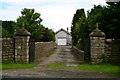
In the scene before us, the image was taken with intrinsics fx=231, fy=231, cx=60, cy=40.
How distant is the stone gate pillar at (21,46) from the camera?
14219 millimetres

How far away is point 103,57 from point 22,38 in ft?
17.0

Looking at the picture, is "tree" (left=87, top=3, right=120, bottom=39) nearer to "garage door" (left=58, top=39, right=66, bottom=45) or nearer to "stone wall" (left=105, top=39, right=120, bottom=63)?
"stone wall" (left=105, top=39, right=120, bottom=63)

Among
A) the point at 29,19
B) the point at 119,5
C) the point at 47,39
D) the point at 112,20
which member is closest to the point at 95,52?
the point at 112,20

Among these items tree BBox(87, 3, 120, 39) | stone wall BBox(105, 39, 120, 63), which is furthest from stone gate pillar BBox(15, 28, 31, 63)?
tree BBox(87, 3, 120, 39)

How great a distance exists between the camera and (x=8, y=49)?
14.3 metres

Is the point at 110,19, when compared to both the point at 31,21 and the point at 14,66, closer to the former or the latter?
the point at 14,66

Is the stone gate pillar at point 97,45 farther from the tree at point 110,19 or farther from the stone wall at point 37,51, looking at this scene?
the stone wall at point 37,51

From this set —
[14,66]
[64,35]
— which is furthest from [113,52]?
[64,35]

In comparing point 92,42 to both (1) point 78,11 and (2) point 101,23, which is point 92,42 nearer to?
(2) point 101,23

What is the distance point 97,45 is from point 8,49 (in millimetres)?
5536

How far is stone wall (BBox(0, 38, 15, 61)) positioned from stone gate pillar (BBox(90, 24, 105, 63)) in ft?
16.2

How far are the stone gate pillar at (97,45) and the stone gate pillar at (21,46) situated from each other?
160 inches

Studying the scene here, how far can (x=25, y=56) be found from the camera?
14289 mm

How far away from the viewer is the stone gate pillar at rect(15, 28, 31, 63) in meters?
14.2
